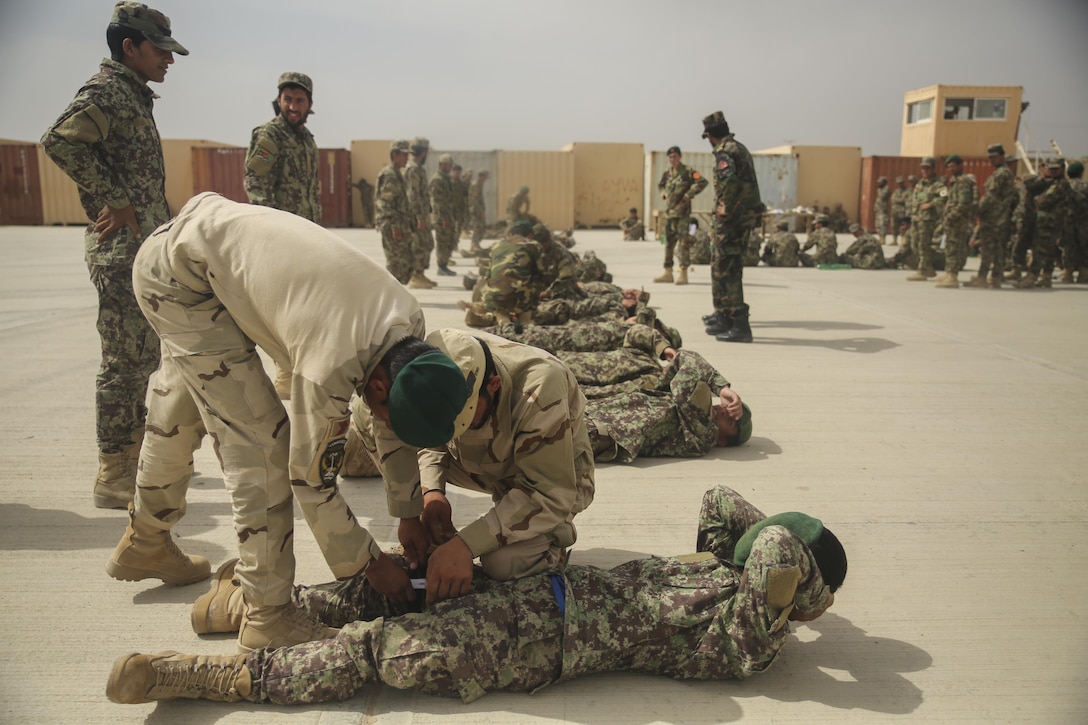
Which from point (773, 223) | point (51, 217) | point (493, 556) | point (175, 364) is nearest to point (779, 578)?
point (493, 556)

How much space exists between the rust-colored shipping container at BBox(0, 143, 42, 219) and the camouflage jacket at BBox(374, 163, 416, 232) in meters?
22.5

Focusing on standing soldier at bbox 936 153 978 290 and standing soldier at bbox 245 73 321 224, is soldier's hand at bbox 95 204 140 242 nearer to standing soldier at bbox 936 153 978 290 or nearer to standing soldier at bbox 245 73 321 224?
standing soldier at bbox 245 73 321 224

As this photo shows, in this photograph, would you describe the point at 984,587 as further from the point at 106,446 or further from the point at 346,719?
the point at 106,446

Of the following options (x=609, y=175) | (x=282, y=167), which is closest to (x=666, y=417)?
(x=282, y=167)

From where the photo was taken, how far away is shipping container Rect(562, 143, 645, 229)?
1150 inches

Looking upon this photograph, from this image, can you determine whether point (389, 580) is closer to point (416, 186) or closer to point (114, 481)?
point (114, 481)

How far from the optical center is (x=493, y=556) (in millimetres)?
2492

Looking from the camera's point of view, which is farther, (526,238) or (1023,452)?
(526,238)

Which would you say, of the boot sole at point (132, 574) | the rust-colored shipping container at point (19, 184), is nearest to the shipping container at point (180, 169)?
the rust-colored shipping container at point (19, 184)

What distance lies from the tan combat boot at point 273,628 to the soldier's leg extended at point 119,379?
162 cm

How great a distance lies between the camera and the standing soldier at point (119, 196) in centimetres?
349

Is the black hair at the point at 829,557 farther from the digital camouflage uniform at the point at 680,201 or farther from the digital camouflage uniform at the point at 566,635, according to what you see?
the digital camouflage uniform at the point at 680,201

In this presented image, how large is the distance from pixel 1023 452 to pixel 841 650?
9.03 ft

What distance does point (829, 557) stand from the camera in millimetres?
2430
